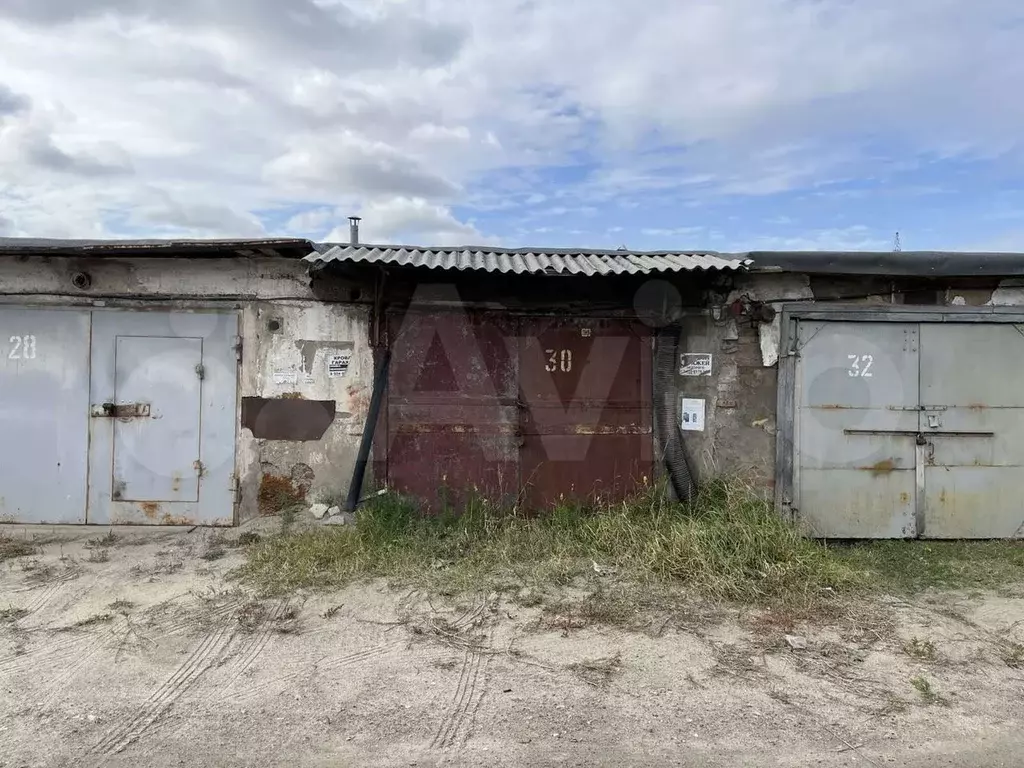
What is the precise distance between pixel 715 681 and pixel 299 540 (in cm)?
326

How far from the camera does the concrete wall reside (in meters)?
A: 5.80

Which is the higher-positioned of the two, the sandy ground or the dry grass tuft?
the dry grass tuft

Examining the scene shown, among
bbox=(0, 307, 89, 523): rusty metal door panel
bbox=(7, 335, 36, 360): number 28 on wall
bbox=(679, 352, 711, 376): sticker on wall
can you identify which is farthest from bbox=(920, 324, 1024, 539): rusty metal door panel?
bbox=(7, 335, 36, 360): number 28 on wall

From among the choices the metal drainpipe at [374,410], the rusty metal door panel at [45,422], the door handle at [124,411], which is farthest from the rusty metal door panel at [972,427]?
the rusty metal door panel at [45,422]

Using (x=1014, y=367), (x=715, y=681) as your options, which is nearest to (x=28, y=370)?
(x=715, y=681)

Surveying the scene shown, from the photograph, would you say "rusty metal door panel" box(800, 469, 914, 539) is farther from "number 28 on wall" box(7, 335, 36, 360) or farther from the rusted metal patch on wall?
"number 28 on wall" box(7, 335, 36, 360)

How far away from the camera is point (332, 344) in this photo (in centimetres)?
583

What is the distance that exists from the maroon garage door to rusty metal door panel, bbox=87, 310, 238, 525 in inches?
57.4

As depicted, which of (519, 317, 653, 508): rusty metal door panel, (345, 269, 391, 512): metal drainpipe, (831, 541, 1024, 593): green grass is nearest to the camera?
(831, 541, 1024, 593): green grass

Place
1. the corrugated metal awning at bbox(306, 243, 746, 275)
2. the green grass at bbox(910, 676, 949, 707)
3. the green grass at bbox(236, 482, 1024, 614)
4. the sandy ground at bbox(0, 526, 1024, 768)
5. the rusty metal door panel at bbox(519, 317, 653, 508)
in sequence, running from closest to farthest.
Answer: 1. the sandy ground at bbox(0, 526, 1024, 768)
2. the green grass at bbox(910, 676, 949, 707)
3. the green grass at bbox(236, 482, 1024, 614)
4. the corrugated metal awning at bbox(306, 243, 746, 275)
5. the rusty metal door panel at bbox(519, 317, 653, 508)

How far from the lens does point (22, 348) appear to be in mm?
5836

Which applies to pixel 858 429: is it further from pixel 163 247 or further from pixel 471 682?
pixel 163 247

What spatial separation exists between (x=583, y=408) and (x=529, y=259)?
1333 millimetres

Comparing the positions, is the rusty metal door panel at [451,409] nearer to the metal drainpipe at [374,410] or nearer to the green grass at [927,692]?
the metal drainpipe at [374,410]
